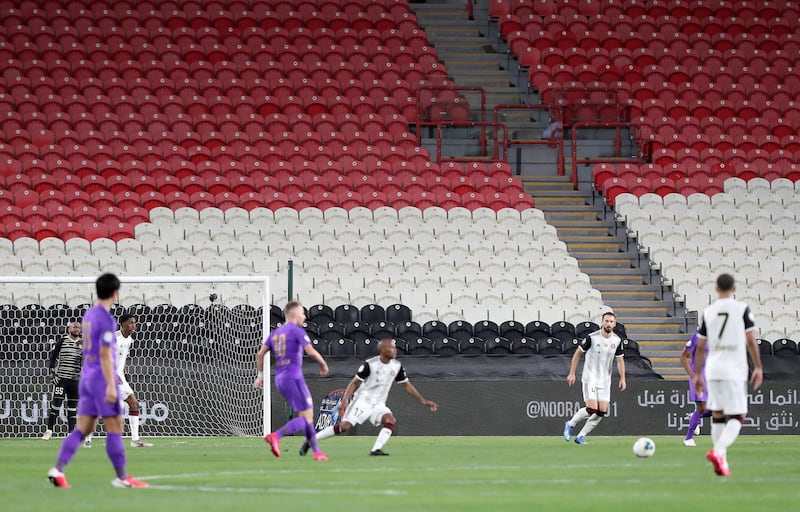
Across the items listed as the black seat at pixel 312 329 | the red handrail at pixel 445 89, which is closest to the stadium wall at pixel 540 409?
the black seat at pixel 312 329

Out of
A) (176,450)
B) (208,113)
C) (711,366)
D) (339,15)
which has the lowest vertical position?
(176,450)

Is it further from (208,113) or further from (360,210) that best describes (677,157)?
(208,113)

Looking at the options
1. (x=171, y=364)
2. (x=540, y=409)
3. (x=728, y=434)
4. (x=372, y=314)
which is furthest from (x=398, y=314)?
(x=728, y=434)

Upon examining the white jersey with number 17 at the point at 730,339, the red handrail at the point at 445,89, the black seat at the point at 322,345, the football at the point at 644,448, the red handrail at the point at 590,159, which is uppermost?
the red handrail at the point at 445,89

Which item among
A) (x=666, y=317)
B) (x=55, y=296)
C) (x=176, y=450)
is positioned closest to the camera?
(x=176, y=450)

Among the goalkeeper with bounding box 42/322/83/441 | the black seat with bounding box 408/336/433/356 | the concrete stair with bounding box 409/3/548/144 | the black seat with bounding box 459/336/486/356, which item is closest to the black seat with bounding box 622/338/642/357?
the black seat with bounding box 459/336/486/356

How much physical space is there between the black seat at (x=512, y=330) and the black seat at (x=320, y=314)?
3.15 metres

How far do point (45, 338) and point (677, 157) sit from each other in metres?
16.2

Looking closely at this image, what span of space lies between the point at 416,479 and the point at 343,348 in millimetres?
10482

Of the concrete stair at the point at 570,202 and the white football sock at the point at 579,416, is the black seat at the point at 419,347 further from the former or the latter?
the white football sock at the point at 579,416

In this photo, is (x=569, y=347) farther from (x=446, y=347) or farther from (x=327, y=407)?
(x=327, y=407)

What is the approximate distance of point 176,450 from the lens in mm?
15852

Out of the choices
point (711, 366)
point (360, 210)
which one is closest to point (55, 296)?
point (360, 210)

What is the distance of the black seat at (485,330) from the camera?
22438mm
